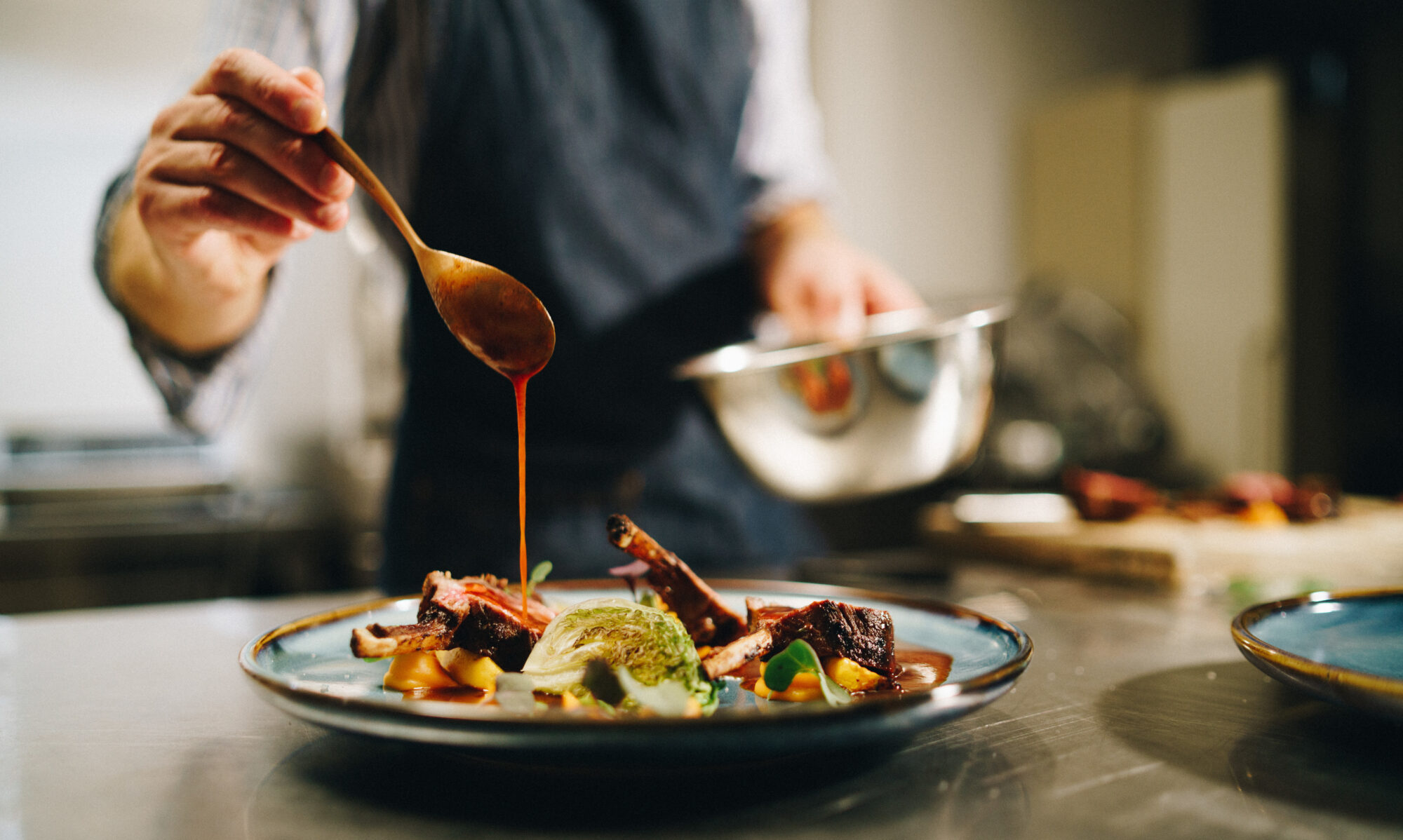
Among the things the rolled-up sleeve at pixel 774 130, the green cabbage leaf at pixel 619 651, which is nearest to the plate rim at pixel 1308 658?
the green cabbage leaf at pixel 619 651

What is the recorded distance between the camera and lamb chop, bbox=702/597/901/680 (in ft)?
1.73

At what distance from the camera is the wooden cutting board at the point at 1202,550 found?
3.77 feet

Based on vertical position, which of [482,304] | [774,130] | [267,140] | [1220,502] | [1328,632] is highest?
[774,130]

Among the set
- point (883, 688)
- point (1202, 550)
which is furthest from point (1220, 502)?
point (883, 688)

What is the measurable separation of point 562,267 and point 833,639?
2.73ft

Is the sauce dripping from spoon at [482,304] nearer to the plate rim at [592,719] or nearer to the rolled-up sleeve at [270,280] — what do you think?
the plate rim at [592,719]

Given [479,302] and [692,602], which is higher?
[479,302]

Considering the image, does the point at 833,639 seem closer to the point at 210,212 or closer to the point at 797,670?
the point at 797,670

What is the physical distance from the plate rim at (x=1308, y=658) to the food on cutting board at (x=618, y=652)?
162 mm

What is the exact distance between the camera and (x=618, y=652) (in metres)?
0.49

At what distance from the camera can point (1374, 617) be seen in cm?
66

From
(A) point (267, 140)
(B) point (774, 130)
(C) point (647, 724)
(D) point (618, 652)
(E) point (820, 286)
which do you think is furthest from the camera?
(B) point (774, 130)

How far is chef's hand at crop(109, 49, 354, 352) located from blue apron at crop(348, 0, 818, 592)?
0.46m

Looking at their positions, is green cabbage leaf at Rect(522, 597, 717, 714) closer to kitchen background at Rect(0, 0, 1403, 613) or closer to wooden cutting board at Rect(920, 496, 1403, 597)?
wooden cutting board at Rect(920, 496, 1403, 597)
